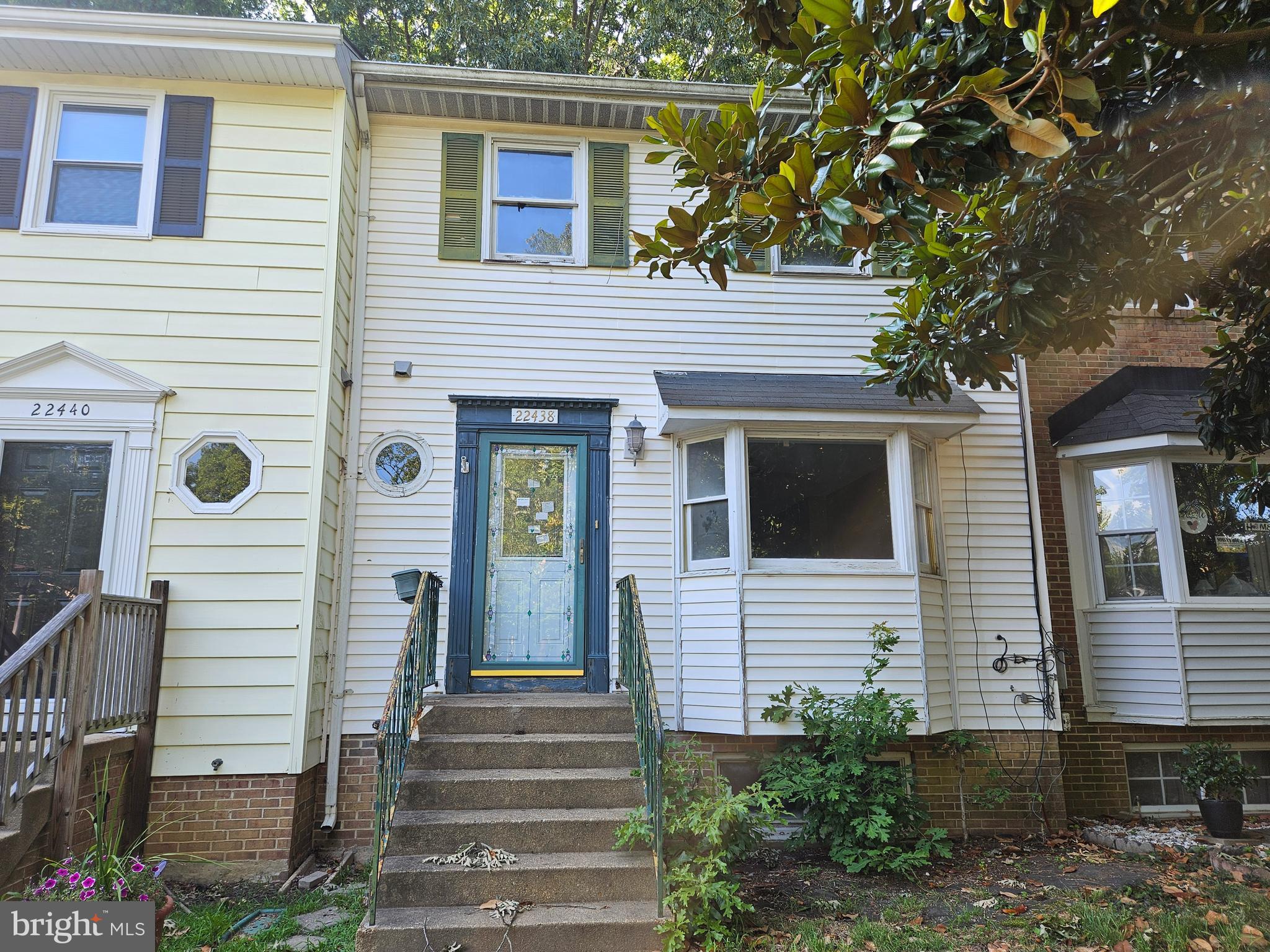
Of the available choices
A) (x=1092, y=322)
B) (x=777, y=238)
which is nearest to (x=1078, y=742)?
(x=1092, y=322)

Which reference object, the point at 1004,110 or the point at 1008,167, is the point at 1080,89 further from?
the point at 1008,167

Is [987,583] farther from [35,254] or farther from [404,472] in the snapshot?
[35,254]

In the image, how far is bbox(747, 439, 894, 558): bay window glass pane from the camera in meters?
6.51

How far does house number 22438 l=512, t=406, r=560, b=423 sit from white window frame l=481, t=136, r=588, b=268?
1.32 meters

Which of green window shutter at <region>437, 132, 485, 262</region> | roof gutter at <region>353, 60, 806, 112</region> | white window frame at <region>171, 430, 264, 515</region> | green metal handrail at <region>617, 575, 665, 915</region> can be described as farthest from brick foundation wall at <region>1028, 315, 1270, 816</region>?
white window frame at <region>171, 430, 264, 515</region>

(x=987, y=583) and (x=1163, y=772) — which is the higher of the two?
(x=987, y=583)

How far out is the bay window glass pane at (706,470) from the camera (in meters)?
6.68

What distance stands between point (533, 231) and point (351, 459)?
2.60m

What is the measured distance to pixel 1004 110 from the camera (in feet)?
8.45

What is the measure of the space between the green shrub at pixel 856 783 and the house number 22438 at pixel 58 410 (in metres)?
5.43

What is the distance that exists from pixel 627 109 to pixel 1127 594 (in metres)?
6.17

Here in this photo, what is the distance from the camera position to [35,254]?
19.8 feet

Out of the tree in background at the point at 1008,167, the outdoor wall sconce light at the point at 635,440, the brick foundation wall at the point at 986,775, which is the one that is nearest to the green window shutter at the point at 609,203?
the outdoor wall sconce light at the point at 635,440

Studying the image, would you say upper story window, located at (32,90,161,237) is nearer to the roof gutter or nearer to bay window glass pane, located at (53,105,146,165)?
bay window glass pane, located at (53,105,146,165)
